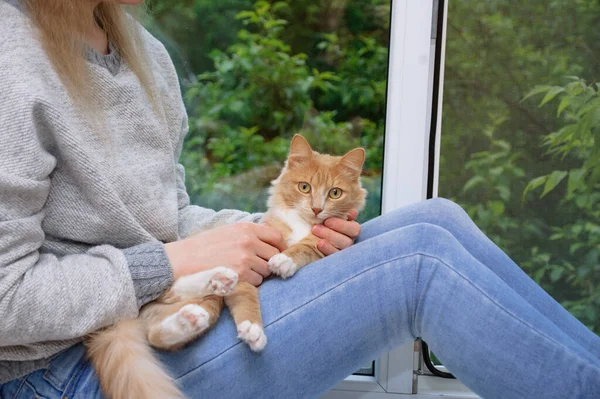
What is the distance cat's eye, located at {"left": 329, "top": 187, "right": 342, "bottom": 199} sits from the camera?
141 centimetres

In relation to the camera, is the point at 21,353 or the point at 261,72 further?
the point at 261,72

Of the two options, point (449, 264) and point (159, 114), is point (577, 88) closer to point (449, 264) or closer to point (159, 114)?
point (449, 264)

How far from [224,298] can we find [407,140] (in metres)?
0.81

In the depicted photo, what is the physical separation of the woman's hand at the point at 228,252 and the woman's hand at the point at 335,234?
0.13 m

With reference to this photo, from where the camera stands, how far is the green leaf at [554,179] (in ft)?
5.66

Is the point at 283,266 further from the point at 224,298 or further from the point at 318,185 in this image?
the point at 318,185

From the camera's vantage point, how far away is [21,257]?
3.11ft

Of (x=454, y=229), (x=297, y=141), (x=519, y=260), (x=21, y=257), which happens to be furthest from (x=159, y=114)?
(x=519, y=260)

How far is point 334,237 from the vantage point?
1.29 m

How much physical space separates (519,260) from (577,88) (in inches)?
21.8

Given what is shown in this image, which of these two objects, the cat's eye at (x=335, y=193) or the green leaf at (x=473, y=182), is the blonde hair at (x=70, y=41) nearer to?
the cat's eye at (x=335, y=193)

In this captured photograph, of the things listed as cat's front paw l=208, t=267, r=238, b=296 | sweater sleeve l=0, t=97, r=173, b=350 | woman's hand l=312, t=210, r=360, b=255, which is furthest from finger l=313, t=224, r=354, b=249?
sweater sleeve l=0, t=97, r=173, b=350

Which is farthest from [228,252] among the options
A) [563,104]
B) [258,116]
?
[563,104]

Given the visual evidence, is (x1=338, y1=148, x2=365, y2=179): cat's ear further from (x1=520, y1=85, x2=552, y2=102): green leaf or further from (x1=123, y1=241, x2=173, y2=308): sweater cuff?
(x1=520, y1=85, x2=552, y2=102): green leaf
